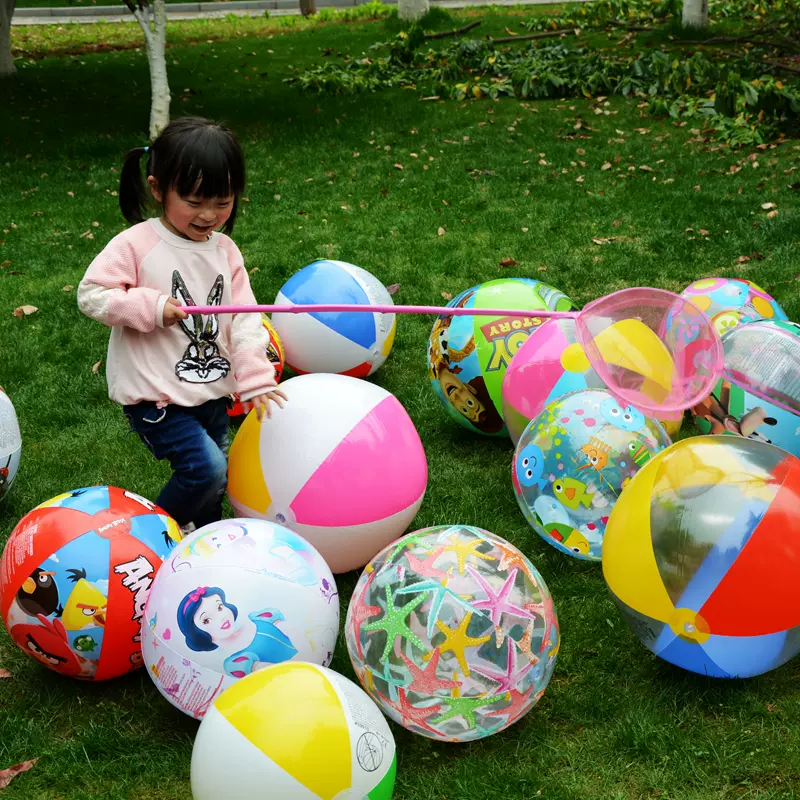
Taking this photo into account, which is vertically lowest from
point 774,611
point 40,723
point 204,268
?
point 40,723

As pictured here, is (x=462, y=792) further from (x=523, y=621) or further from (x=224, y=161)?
(x=224, y=161)

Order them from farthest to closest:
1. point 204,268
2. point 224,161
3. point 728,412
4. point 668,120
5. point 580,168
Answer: point 668,120, point 580,168, point 728,412, point 204,268, point 224,161

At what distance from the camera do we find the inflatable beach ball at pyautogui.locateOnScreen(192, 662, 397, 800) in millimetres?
2617

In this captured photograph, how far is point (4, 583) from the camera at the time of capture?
354cm

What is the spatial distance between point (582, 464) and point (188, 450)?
5.72ft

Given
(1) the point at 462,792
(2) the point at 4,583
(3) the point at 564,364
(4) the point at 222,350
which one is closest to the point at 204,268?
(4) the point at 222,350

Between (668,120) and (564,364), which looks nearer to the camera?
(564,364)

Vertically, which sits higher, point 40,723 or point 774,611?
point 774,611

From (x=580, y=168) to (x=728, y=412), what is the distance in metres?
6.80

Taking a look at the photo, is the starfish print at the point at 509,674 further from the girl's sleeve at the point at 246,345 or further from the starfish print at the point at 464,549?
the girl's sleeve at the point at 246,345

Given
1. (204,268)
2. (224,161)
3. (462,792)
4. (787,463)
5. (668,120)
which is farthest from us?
(668,120)

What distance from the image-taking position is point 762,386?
4.36 meters

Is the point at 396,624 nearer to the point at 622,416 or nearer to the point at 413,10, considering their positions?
the point at 622,416

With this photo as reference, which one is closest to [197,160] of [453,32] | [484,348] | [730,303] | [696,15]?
[484,348]
